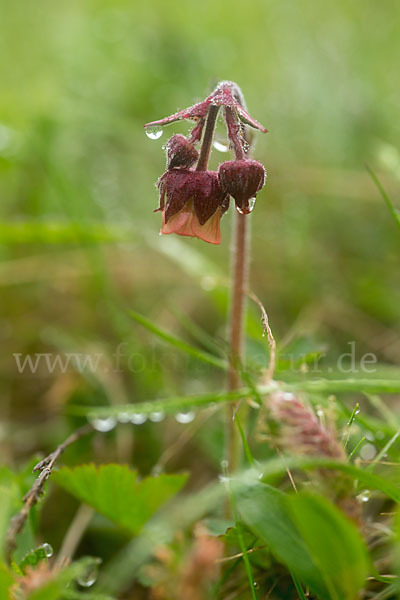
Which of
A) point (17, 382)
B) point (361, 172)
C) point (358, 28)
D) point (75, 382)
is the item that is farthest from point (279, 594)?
point (358, 28)

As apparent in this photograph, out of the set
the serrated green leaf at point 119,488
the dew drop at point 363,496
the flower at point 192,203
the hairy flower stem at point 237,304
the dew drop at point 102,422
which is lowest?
the serrated green leaf at point 119,488

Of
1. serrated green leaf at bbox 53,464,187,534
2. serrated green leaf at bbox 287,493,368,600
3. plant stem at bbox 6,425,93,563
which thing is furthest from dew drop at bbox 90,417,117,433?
serrated green leaf at bbox 287,493,368,600

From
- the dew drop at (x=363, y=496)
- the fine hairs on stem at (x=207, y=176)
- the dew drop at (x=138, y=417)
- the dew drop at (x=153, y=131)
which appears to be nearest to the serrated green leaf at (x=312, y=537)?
the dew drop at (x=363, y=496)

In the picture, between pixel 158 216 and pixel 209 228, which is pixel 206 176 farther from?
pixel 158 216

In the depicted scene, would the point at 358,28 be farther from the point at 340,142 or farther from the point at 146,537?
the point at 146,537

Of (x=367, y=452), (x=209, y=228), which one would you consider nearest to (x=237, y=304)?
(x=209, y=228)

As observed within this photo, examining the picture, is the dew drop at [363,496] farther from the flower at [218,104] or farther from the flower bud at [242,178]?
the flower at [218,104]
